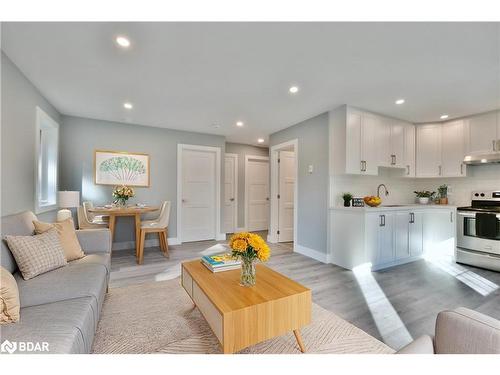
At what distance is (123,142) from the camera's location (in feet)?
14.0

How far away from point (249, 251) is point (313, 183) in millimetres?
2596

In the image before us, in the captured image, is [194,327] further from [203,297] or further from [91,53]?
[91,53]

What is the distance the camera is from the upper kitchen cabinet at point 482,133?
3.41m

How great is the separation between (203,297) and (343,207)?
2521 mm

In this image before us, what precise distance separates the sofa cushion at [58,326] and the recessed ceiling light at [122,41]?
1.97m

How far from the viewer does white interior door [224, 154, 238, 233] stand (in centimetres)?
595

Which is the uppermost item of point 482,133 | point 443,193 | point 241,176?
Result: point 482,133

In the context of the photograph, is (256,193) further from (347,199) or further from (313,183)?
(347,199)

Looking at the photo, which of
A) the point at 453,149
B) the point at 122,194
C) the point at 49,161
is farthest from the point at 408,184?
the point at 49,161

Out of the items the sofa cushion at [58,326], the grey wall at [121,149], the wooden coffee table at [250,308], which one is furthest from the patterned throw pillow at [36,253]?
the grey wall at [121,149]

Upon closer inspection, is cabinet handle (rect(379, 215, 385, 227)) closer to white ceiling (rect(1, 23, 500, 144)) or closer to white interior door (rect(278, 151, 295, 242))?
white ceiling (rect(1, 23, 500, 144))

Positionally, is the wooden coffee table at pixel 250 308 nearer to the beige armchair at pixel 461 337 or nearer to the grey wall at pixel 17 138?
the beige armchair at pixel 461 337

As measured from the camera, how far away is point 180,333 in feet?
5.80
